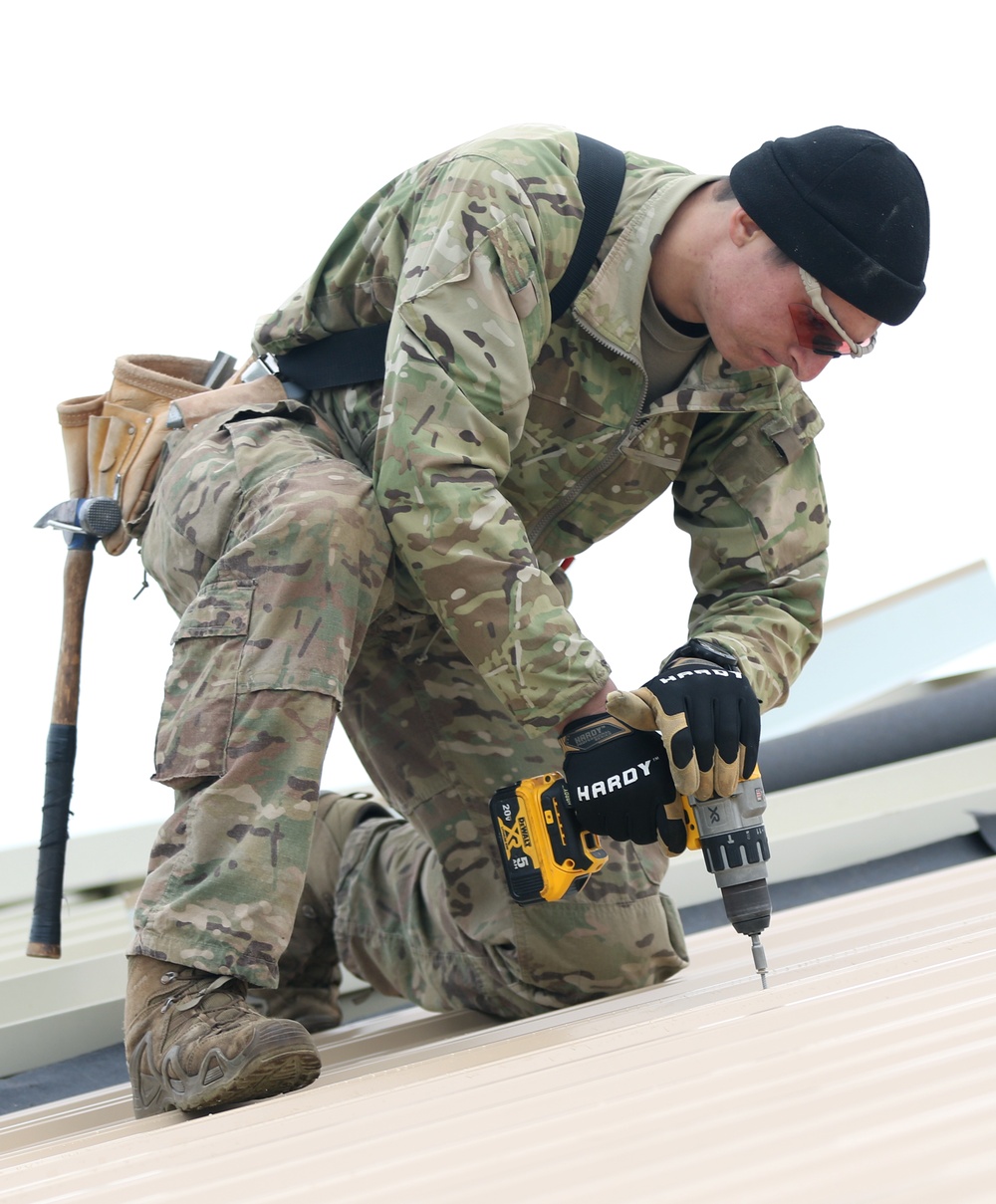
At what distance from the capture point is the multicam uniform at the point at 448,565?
5.54ft

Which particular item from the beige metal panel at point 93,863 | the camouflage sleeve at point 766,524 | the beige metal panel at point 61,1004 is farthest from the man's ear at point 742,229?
the beige metal panel at point 93,863

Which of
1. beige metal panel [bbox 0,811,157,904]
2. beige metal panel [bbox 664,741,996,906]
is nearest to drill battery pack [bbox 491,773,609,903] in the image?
beige metal panel [bbox 664,741,996,906]

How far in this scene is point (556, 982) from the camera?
2172mm

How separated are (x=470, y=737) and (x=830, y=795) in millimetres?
1512

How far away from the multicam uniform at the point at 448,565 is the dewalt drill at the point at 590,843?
136 millimetres

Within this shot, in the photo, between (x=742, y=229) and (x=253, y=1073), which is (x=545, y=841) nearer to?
(x=253, y=1073)

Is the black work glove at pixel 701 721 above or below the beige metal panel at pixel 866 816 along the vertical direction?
above

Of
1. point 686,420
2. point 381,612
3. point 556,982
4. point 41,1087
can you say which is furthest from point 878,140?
point 41,1087

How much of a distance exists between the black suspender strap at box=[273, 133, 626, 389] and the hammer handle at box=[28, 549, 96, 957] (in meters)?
0.52

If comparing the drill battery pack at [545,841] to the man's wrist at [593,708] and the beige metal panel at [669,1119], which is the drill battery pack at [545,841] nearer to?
the man's wrist at [593,708]

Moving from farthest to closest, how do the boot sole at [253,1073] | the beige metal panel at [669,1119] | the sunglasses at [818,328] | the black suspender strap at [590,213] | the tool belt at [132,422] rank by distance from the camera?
the tool belt at [132,422], the black suspender strap at [590,213], the sunglasses at [818,328], the boot sole at [253,1073], the beige metal panel at [669,1119]

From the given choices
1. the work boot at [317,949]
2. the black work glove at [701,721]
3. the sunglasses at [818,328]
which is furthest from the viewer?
the work boot at [317,949]

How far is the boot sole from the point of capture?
141cm

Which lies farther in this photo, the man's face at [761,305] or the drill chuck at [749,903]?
the man's face at [761,305]
